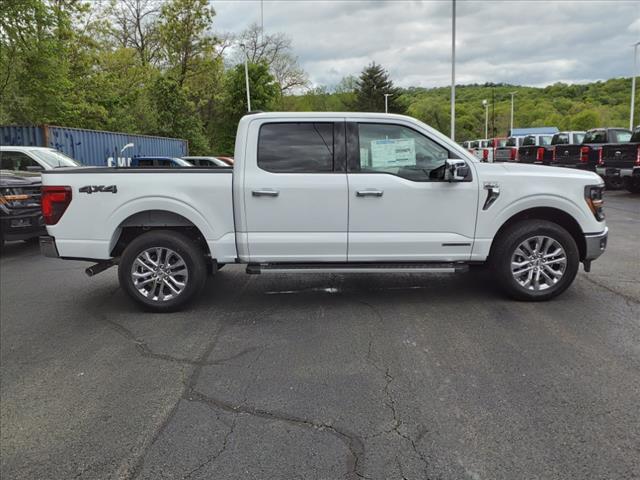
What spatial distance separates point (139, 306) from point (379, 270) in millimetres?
2563

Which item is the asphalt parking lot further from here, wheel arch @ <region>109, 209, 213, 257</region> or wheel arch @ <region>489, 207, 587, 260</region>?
wheel arch @ <region>109, 209, 213, 257</region>

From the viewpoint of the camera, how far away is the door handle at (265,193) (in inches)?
215

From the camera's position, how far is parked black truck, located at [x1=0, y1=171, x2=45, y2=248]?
8.89m

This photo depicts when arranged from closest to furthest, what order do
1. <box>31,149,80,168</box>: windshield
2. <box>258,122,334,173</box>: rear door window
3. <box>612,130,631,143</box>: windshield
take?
<box>258,122,334,173</box>: rear door window → <box>31,149,80,168</box>: windshield → <box>612,130,631,143</box>: windshield

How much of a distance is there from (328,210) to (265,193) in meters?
0.66

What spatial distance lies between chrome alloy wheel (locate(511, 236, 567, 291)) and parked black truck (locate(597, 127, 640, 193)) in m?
12.6

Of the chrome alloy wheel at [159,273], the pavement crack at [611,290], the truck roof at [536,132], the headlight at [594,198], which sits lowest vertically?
the pavement crack at [611,290]

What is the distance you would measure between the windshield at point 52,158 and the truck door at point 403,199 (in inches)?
364

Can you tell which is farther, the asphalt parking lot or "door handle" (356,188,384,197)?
"door handle" (356,188,384,197)

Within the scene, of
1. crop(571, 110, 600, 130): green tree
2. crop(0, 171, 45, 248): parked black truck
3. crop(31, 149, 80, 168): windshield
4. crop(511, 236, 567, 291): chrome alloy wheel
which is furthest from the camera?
crop(571, 110, 600, 130): green tree

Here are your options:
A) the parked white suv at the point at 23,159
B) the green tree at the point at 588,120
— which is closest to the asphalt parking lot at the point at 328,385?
the parked white suv at the point at 23,159

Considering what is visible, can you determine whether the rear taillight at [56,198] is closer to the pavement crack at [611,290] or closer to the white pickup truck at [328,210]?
the white pickup truck at [328,210]

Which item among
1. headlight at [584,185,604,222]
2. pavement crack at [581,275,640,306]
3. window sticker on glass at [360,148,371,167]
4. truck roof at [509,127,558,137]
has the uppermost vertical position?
truck roof at [509,127,558,137]

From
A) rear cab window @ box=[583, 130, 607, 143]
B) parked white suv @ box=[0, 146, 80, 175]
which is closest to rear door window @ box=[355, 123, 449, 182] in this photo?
parked white suv @ box=[0, 146, 80, 175]
